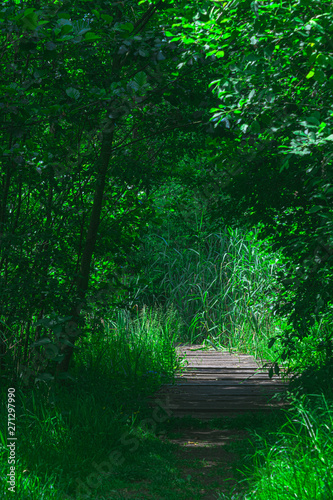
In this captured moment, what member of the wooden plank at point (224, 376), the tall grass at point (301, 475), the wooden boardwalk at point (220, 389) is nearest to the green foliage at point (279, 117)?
the tall grass at point (301, 475)

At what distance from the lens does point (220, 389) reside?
5824 mm

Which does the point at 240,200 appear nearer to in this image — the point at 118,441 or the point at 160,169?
the point at 160,169

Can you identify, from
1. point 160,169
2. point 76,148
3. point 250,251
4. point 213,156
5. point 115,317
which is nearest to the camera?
point 213,156

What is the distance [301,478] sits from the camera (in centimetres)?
270

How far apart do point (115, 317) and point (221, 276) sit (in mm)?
2102

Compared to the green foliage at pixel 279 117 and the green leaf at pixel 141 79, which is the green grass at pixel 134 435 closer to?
the green foliage at pixel 279 117

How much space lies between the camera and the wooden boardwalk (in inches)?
204

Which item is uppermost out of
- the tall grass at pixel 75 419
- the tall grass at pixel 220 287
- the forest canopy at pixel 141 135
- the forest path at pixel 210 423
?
the forest canopy at pixel 141 135

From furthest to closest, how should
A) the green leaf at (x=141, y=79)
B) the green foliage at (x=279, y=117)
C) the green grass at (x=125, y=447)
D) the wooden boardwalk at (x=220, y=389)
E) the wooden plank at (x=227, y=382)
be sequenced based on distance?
the wooden plank at (x=227, y=382) < the wooden boardwalk at (x=220, y=389) < the green leaf at (x=141, y=79) < the green grass at (x=125, y=447) < the green foliage at (x=279, y=117)

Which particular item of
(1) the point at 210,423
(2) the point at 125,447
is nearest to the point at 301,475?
(2) the point at 125,447

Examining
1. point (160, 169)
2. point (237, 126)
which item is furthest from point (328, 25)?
point (160, 169)

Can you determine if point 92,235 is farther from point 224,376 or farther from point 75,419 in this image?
point 224,376

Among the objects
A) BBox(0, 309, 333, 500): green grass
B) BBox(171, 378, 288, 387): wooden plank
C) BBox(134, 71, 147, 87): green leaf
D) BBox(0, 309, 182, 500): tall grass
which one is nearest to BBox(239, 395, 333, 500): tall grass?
BBox(0, 309, 333, 500): green grass

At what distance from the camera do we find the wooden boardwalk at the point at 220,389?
519cm
